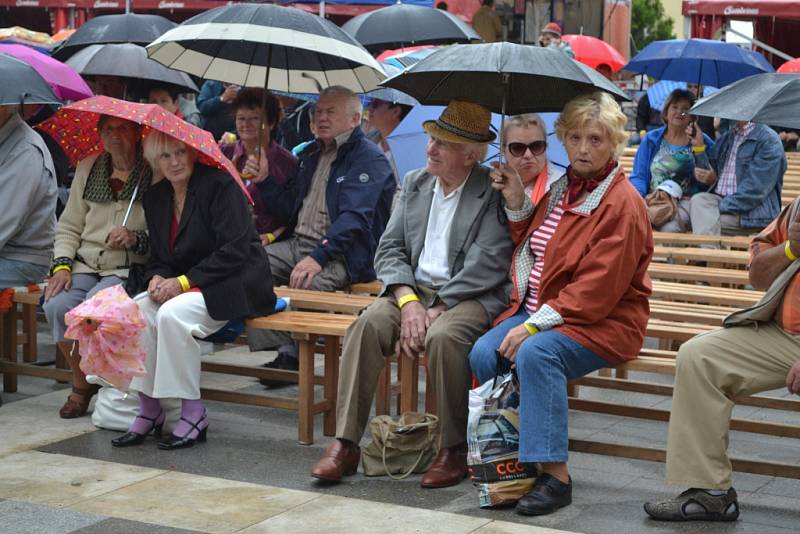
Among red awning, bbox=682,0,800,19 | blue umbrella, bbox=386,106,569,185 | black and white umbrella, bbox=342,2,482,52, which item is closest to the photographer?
blue umbrella, bbox=386,106,569,185

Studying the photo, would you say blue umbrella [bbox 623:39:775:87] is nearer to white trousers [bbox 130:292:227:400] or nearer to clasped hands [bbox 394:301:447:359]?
clasped hands [bbox 394:301:447:359]

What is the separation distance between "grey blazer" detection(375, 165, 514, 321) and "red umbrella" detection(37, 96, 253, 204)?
853 mm

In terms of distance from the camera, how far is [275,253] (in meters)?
7.43

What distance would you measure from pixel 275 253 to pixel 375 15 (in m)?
4.56

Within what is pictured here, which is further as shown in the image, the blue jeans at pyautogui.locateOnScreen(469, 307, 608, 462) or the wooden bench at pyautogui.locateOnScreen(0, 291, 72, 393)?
the wooden bench at pyautogui.locateOnScreen(0, 291, 72, 393)

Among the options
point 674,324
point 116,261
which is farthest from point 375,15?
point 674,324

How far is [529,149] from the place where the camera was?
565cm

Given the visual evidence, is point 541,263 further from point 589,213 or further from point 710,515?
point 710,515

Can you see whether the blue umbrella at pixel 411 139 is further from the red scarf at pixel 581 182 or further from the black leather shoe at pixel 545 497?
the black leather shoe at pixel 545 497

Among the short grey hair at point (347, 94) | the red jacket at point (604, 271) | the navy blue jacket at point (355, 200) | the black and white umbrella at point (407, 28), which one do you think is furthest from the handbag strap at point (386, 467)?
the black and white umbrella at point (407, 28)

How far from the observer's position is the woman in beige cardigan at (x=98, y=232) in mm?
6613

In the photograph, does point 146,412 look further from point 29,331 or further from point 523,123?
point 523,123

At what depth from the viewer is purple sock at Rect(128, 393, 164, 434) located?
20.0 feet

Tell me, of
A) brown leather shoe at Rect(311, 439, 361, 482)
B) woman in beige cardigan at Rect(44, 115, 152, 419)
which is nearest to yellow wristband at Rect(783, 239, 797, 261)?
brown leather shoe at Rect(311, 439, 361, 482)
